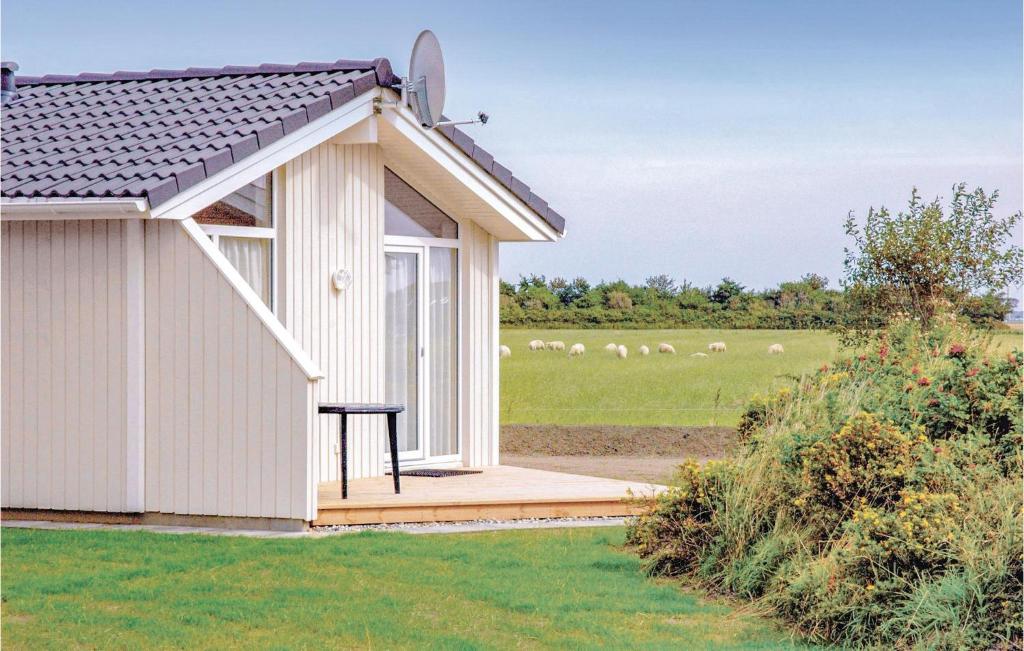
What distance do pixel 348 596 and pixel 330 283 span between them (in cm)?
484

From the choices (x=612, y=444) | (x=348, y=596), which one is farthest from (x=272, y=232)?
(x=612, y=444)

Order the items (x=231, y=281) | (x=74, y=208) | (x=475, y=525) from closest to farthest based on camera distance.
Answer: (x=74, y=208) → (x=231, y=281) → (x=475, y=525)

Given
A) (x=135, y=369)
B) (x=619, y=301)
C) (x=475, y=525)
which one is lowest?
(x=475, y=525)

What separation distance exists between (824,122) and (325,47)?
Answer: 9.33 metres

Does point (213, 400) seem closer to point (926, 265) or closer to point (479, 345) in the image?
point (479, 345)

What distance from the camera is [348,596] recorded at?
682 cm

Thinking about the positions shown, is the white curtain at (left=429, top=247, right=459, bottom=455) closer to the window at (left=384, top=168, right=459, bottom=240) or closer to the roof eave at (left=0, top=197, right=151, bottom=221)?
the window at (left=384, top=168, right=459, bottom=240)

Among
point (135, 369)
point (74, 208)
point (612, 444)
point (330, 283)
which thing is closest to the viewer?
point (74, 208)

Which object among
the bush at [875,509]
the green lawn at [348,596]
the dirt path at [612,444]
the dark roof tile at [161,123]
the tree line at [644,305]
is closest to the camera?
the bush at [875,509]

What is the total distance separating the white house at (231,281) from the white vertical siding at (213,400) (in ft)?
0.05

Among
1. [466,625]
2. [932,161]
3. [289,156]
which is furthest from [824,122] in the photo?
[466,625]

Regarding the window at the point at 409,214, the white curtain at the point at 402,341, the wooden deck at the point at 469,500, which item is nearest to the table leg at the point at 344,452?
the wooden deck at the point at 469,500

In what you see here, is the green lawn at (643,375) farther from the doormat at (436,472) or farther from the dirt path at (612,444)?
the doormat at (436,472)

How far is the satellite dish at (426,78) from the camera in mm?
10578
